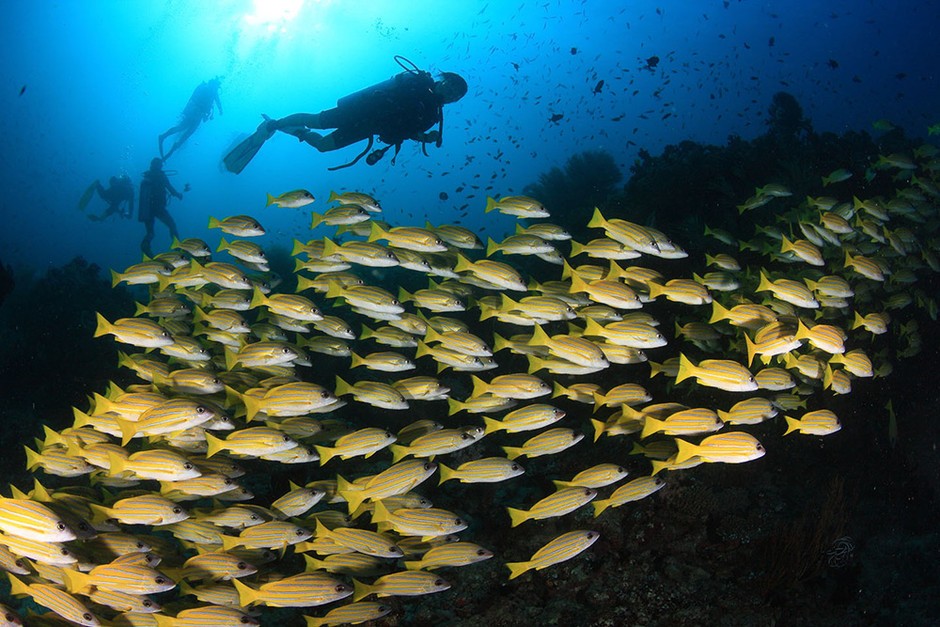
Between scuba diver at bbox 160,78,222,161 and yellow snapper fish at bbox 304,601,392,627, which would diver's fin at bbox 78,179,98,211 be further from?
yellow snapper fish at bbox 304,601,392,627

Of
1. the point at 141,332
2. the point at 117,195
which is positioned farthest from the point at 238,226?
the point at 117,195

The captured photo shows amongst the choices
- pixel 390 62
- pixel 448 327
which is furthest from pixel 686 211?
pixel 390 62

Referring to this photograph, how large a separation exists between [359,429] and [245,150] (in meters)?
12.8

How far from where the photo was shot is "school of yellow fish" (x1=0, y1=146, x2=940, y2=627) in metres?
3.87

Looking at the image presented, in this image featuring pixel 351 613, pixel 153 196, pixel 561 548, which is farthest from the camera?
pixel 153 196

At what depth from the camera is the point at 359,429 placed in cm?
558

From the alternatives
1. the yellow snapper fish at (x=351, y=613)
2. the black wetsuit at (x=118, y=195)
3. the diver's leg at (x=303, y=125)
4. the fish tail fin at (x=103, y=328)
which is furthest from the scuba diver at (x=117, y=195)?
the yellow snapper fish at (x=351, y=613)

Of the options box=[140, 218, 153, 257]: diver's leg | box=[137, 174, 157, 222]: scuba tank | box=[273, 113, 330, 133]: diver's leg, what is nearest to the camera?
box=[273, 113, 330, 133]: diver's leg

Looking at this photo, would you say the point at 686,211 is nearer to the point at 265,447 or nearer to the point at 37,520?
the point at 265,447

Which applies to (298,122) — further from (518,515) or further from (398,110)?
(518,515)

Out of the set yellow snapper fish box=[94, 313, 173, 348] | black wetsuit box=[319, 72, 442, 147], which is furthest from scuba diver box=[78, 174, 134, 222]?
yellow snapper fish box=[94, 313, 173, 348]

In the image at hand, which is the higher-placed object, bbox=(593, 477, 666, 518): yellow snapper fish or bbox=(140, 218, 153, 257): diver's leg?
bbox=(140, 218, 153, 257): diver's leg

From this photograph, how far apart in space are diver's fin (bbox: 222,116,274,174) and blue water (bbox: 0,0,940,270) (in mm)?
35738

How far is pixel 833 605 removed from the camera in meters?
5.52
